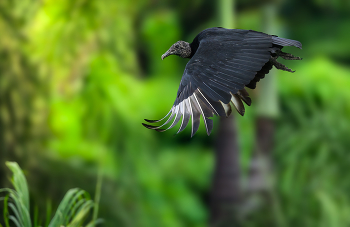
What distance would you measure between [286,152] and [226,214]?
1.06m

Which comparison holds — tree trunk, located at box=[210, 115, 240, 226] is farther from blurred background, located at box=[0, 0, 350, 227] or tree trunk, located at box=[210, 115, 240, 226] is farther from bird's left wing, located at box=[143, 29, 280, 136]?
bird's left wing, located at box=[143, 29, 280, 136]

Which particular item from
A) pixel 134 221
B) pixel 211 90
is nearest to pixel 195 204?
pixel 134 221

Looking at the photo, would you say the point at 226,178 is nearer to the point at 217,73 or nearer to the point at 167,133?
the point at 167,133

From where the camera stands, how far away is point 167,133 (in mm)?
5504

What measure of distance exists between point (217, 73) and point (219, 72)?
0.01 m

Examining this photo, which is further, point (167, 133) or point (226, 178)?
point (167, 133)

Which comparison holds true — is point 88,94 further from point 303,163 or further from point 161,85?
point 303,163

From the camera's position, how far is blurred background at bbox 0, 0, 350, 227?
436 cm

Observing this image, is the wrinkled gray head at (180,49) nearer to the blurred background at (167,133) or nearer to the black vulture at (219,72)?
the black vulture at (219,72)

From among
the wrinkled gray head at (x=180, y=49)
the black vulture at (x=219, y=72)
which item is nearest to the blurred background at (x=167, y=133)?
the wrinkled gray head at (x=180, y=49)

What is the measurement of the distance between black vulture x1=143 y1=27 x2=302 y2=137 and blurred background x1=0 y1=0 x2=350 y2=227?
2719mm

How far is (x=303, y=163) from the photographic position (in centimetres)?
498

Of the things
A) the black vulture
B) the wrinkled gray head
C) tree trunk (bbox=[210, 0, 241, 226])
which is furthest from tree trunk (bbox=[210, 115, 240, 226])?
the black vulture

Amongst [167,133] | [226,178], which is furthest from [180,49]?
[167,133]
